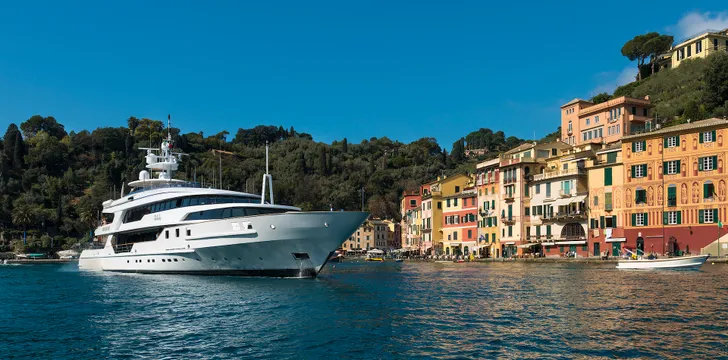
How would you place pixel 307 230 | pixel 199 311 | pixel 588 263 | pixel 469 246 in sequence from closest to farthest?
pixel 199 311, pixel 307 230, pixel 588 263, pixel 469 246

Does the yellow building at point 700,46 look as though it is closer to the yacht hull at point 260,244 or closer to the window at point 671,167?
the window at point 671,167

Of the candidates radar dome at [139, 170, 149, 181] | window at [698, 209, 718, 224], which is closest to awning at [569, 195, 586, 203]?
window at [698, 209, 718, 224]

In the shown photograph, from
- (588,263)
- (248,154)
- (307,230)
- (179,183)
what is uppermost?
(248,154)

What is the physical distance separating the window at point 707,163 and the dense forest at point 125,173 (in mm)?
86155

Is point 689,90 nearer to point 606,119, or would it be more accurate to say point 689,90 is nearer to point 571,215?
point 606,119

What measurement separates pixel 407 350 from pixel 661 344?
24.8ft

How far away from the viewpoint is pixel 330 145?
198375 mm

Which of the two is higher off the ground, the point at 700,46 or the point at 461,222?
the point at 700,46

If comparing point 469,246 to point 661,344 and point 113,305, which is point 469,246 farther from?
point 661,344

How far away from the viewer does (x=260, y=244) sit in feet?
126

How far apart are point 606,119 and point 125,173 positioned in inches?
4662

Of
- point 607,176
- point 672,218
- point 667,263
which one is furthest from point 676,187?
point 667,263

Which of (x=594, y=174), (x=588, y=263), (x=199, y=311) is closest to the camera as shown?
(x=199, y=311)

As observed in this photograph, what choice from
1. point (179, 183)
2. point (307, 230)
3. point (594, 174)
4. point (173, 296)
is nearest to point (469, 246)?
point (594, 174)
